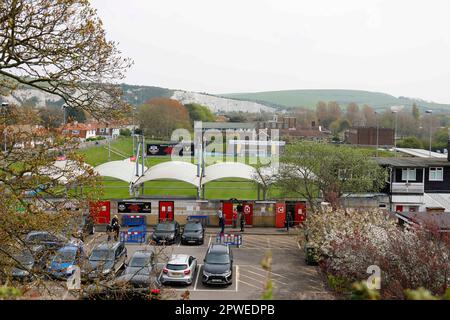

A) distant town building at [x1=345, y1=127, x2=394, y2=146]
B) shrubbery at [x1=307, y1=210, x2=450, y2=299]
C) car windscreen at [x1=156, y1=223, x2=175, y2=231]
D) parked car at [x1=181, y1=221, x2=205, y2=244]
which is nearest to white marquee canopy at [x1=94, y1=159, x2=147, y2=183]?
car windscreen at [x1=156, y1=223, x2=175, y2=231]

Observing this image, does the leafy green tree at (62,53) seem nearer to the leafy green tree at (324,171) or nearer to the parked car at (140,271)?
the parked car at (140,271)

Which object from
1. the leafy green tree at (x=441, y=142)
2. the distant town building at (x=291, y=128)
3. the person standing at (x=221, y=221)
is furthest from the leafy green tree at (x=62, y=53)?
the distant town building at (x=291, y=128)

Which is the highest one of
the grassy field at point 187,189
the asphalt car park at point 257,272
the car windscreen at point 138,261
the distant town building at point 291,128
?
the distant town building at point 291,128

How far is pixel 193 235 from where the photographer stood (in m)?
24.8

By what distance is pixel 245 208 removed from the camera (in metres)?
29.2

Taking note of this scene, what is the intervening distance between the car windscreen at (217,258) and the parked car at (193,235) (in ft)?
16.9

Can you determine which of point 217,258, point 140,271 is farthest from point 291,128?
point 140,271

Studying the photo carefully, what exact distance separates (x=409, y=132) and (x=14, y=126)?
11731 centimetres

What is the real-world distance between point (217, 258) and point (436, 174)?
21.3 m

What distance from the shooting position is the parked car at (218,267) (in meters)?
18.1

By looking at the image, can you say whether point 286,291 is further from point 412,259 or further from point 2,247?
point 2,247

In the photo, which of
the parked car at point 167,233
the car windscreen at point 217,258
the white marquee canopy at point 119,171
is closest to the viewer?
the car windscreen at point 217,258

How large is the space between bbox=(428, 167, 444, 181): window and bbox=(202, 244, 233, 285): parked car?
20.0 m

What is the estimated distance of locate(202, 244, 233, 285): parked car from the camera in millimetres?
18125
